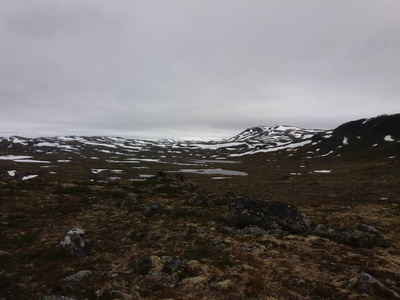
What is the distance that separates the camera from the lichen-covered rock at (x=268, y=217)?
76.3 ft

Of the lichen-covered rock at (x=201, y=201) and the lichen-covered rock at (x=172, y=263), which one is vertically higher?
the lichen-covered rock at (x=172, y=263)

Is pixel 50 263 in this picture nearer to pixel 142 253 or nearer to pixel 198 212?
pixel 142 253

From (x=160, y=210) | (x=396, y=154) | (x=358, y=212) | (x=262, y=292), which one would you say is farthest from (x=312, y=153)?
(x=262, y=292)

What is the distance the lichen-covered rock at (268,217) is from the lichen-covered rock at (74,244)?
1228cm

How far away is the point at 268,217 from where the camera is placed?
24.0m

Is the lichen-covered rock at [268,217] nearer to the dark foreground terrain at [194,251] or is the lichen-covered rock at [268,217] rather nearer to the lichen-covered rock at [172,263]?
the dark foreground terrain at [194,251]

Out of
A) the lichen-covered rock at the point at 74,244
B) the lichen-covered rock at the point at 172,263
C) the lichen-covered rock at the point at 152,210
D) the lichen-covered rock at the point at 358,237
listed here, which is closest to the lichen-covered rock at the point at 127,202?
the lichen-covered rock at the point at 152,210

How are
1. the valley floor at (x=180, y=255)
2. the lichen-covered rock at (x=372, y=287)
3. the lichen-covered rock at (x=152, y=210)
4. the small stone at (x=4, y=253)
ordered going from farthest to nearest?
the lichen-covered rock at (x=152, y=210), the small stone at (x=4, y=253), the valley floor at (x=180, y=255), the lichen-covered rock at (x=372, y=287)

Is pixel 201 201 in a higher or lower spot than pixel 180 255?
lower

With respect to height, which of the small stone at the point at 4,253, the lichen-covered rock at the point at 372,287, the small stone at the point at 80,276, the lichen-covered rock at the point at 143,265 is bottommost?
the small stone at the point at 4,253

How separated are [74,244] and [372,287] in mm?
18058

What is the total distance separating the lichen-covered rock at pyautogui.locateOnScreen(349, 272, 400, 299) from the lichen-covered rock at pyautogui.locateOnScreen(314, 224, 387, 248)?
6.85m

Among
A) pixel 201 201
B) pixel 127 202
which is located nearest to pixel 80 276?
pixel 127 202

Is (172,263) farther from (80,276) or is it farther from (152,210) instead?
(152,210)
